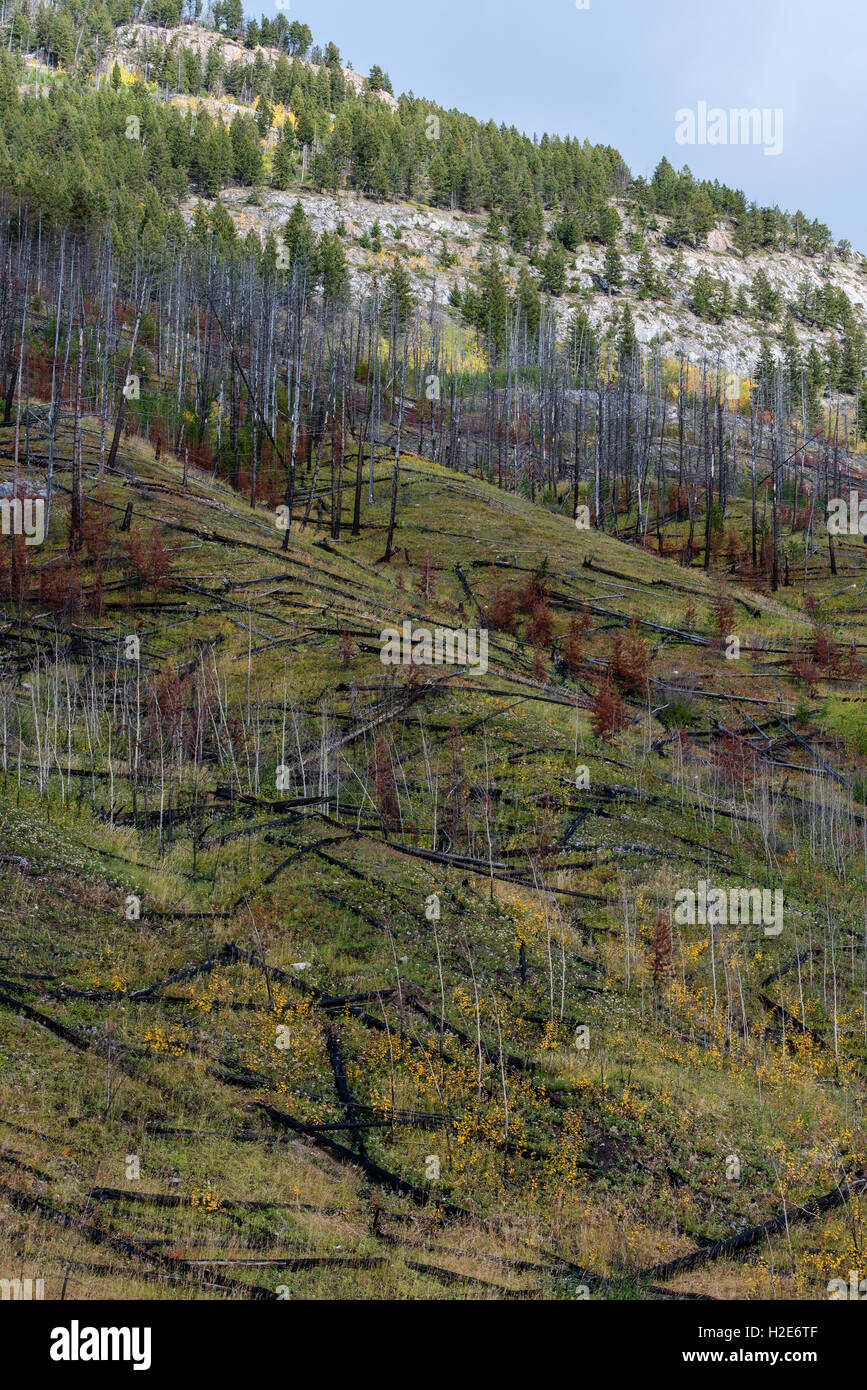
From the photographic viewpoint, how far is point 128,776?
17.6 m

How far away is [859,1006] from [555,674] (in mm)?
15661

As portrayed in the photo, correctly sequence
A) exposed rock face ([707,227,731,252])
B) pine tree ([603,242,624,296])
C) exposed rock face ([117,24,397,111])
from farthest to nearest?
exposed rock face ([117,24,397,111]) < exposed rock face ([707,227,731,252]) < pine tree ([603,242,624,296])

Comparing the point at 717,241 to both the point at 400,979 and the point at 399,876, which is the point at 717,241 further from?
the point at 400,979

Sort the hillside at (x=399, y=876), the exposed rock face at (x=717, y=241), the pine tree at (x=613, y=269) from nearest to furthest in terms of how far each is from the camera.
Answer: the hillside at (x=399, y=876) → the pine tree at (x=613, y=269) → the exposed rock face at (x=717, y=241)

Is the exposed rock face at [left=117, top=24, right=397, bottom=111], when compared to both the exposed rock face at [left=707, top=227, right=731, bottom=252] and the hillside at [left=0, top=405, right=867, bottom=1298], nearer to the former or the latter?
the exposed rock face at [left=707, top=227, right=731, bottom=252]

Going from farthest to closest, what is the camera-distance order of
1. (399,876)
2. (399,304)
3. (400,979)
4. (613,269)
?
(613,269), (399,304), (399,876), (400,979)

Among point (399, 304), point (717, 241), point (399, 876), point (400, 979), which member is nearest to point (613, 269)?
point (717, 241)

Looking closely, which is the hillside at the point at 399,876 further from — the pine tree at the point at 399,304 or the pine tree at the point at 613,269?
the pine tree at the point at 613,269

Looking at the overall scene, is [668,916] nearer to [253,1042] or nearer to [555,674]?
[253,1042]


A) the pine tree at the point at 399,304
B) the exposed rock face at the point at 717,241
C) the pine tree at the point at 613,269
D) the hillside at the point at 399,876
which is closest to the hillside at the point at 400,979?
the hillside at the point at 399,876

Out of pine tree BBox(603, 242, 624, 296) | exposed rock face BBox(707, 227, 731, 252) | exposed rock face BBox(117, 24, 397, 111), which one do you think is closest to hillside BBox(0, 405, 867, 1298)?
pine tree BBox(603, 242, 624, 296)

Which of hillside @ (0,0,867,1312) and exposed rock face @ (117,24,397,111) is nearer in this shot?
hillside @ (0,0,867,1312)

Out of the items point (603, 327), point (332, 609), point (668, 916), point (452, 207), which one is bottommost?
point (668, 916)

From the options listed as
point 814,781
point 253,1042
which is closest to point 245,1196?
point 253,1042
